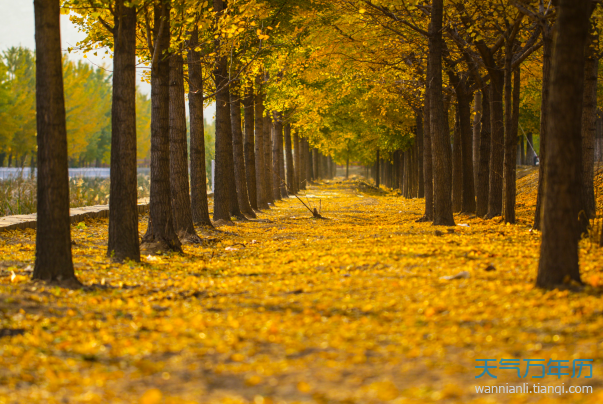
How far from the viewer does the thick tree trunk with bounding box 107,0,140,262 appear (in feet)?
27.6

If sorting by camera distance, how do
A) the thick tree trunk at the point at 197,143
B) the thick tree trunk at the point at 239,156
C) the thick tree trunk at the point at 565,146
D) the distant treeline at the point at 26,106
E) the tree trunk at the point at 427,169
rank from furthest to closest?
the distant treeline at the point at 26,106 < the thick tree trunk at the point at 239,156 < the tree trunk at the point at 427,169 < the thick tree trunk at the point at 197,143 < the thick tree trunk at the point at 565,146

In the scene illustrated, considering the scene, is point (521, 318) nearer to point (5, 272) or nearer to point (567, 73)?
point (567, 73)

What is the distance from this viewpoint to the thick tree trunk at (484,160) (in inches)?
650

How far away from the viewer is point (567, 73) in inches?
218

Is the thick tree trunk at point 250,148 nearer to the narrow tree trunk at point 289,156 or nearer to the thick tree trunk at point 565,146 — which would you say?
the narrow tree trunk at point 289,156

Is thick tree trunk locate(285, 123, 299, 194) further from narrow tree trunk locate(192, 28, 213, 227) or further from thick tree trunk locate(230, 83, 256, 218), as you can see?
narrow tree trunk locate(192, 28, 213, 227)

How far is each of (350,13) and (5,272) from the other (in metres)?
10.1

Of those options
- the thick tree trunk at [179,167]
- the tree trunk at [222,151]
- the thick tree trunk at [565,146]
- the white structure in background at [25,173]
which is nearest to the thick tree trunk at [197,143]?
the tree trunk at [222,151]

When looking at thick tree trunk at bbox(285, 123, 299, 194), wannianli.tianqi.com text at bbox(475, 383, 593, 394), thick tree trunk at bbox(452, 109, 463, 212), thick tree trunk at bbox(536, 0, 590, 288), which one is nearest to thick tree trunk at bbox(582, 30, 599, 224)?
thick tree trunk at bbox(536, 0, 590, 288)

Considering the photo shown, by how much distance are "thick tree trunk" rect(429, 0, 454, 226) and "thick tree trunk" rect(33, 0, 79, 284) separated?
8.95 metres

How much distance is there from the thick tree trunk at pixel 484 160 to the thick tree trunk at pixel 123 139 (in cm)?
1108

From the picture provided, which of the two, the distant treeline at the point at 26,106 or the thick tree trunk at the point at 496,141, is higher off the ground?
the distant treeline at the point at 26,106

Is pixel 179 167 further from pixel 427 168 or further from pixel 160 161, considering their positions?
pixel 427 168

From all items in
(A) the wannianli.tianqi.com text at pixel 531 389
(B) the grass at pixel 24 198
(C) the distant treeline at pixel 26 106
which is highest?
(C) the distant treeline at pixel 26 106
